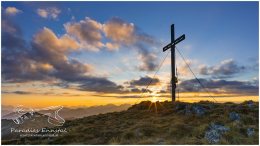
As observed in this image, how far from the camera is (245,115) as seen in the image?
2612 centimetres

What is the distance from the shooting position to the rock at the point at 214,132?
21344mm

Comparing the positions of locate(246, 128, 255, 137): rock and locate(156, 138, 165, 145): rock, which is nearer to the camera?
locate(156, 138, 165, 145): rock

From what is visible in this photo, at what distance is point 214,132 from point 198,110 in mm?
A: 5833

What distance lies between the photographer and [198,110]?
28094mm

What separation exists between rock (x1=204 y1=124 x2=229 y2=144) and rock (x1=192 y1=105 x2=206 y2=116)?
3.88 metres

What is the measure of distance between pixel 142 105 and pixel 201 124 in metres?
13.1

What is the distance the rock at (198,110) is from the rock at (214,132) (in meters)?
3.88

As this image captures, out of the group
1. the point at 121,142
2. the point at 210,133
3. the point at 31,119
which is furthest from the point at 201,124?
the point at 31,119

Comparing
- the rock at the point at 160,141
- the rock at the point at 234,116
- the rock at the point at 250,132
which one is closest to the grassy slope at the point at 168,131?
the rock at the point at 160,141

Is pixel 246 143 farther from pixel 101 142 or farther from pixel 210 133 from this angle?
pixel 101 142

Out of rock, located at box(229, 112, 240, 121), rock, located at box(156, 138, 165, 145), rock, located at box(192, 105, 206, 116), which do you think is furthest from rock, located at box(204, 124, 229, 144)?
rock, located at box(192, 105, 206, 116)

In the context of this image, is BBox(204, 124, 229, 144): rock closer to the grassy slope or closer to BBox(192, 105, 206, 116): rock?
the grassy slope

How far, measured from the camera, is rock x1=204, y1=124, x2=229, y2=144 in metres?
21.3

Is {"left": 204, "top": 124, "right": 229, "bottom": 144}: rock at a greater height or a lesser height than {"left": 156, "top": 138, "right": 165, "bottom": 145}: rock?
greater
